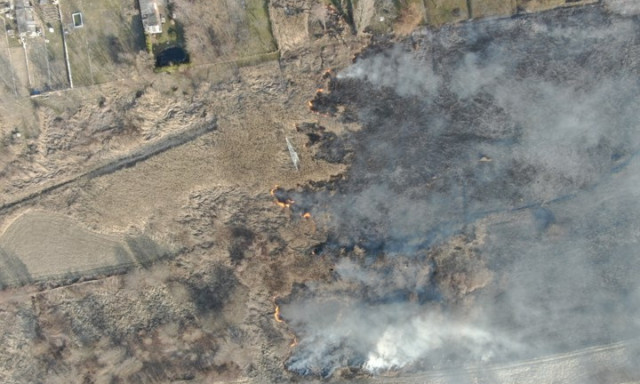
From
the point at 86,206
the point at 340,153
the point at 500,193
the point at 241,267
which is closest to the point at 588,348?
the point at 500,193

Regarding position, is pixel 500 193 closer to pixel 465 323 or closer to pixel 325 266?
pixel 465 323

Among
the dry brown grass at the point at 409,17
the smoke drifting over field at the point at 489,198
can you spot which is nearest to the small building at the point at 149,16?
the smoke drifting over field at the point at 489,198

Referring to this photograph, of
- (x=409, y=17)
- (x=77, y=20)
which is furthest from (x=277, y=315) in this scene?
(x=77, y=20)

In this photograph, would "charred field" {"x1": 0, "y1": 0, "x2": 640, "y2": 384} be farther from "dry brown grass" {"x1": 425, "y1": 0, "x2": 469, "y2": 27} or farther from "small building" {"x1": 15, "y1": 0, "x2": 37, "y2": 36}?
"small building" {"x1": 15, "y1": 0, "x2": 37, "y2": 36}

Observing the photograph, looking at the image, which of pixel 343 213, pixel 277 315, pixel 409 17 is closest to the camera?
pixel 409 17

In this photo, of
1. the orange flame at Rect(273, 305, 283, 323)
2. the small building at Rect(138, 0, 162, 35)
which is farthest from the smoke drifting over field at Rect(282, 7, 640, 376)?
the small building at Rect(138, 0, 162, 35)

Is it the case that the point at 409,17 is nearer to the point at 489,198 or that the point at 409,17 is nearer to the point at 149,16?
the point at 489,198
